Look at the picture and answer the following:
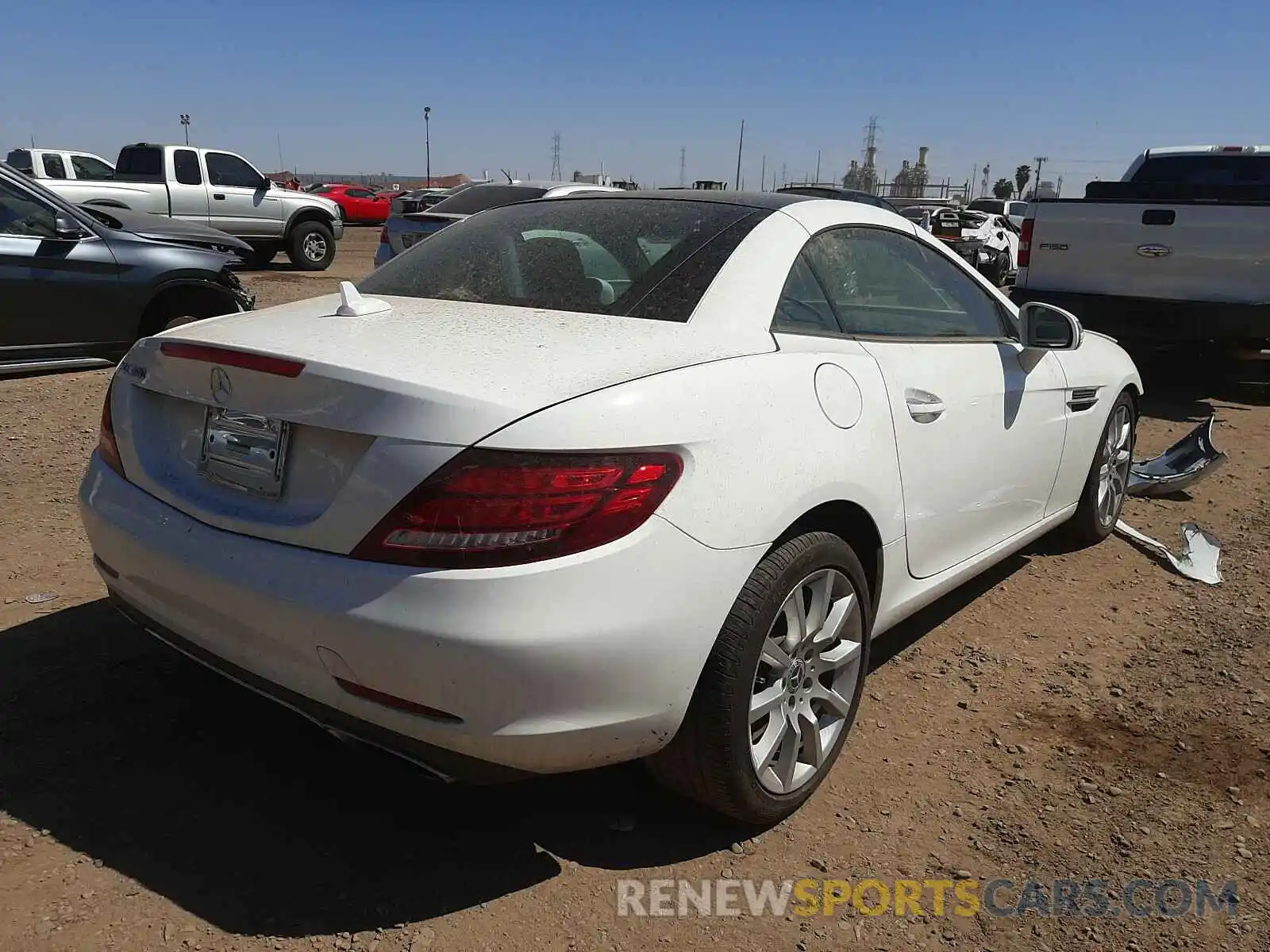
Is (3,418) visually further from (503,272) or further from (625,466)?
(625,466)

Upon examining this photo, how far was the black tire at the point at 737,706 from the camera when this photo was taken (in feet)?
7.50

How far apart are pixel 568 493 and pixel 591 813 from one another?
1081mm

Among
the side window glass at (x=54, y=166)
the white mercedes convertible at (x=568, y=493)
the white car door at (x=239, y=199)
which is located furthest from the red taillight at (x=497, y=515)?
the side window glass at (x=54, y=166)

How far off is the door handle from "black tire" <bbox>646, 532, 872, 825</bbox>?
0.57 meters

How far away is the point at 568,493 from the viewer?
2.03 metres

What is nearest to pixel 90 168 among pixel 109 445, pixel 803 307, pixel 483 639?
pixel 109 445

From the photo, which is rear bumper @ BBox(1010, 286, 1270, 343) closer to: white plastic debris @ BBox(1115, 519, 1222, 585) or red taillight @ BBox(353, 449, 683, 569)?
white plastic debris @ BBox(1115, 519, 1222, 585)

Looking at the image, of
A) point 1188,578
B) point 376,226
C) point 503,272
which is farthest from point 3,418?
point 376,226

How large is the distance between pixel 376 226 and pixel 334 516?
Answer: 34659mm

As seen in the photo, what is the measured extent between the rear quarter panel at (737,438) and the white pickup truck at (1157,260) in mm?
6282

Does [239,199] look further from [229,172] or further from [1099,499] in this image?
[1099,499]

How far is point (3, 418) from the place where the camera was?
578cm

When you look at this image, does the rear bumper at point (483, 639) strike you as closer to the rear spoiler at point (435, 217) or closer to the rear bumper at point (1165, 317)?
the rear bumper at point (1165, 317)

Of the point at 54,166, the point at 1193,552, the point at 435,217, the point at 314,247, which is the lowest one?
the point at 1193,552
